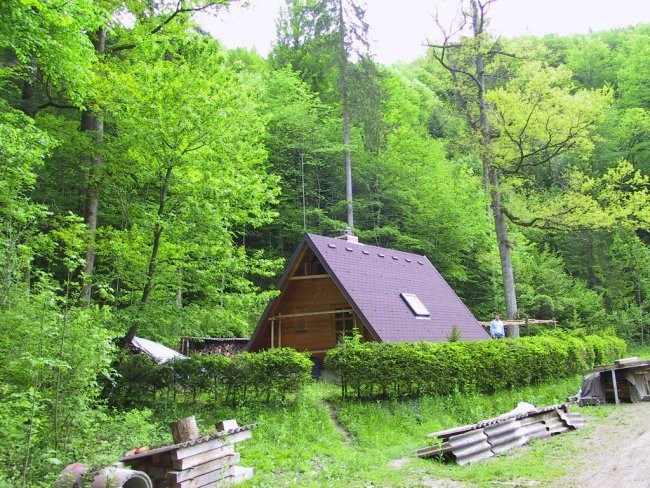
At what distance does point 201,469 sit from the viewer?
6.31m

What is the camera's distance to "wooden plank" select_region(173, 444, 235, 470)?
19.7 ft

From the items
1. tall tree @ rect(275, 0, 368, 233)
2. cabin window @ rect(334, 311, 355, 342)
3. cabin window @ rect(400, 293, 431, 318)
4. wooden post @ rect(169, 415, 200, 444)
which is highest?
tall tree @ rect(275, 0, 368, 233)

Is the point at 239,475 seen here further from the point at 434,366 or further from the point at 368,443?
the point at 434,366

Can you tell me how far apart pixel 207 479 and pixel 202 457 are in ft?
0.93

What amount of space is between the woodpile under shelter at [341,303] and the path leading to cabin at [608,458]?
18.1ft

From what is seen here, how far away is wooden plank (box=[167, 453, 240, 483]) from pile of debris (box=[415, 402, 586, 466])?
3155 mm

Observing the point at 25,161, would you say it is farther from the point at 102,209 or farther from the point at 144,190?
the point at 102,209

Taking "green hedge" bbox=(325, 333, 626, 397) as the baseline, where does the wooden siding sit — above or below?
above

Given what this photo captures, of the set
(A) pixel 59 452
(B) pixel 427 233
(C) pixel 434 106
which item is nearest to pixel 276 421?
(A) pixel 59 452

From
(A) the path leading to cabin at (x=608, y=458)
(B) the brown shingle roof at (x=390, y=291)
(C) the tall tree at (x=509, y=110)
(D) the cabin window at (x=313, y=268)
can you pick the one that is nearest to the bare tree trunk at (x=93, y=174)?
(B) the brown shingle roof at (x=390, y=291)

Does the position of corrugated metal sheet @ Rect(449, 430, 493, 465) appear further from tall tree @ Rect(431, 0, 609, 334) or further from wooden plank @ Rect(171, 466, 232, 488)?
tall tree @ Rect(431, 0, 609, 334)

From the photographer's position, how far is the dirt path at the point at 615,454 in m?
6.11

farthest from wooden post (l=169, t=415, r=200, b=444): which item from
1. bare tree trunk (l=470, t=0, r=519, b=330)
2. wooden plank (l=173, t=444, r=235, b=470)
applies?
bare tree trunk (l=470, t=0, r=519, b=330)

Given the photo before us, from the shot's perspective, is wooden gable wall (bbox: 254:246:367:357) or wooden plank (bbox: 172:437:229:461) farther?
wooden gable wall (bbox: 254:246:367:357)
